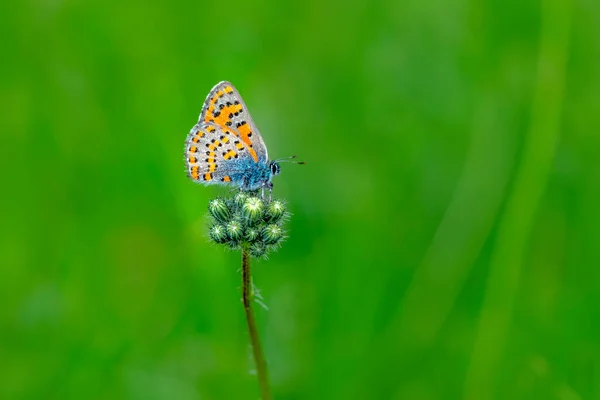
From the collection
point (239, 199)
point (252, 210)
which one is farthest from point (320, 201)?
point (252, 210)

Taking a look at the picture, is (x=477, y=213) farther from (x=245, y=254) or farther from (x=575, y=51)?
(x=245, y=254)

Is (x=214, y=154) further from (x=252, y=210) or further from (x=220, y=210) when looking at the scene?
(x=252, y=210)

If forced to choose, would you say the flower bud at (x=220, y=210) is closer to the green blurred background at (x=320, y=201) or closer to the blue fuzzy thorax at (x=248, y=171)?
the blue fuzzy thorax at (x=248, y=171)

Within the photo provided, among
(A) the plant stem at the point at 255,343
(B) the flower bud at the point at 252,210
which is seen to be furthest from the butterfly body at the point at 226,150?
(A) the plant stem at the point at 255,343

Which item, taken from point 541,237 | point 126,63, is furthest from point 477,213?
point 126,63

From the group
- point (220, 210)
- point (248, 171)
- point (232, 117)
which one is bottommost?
point (220, 210)
